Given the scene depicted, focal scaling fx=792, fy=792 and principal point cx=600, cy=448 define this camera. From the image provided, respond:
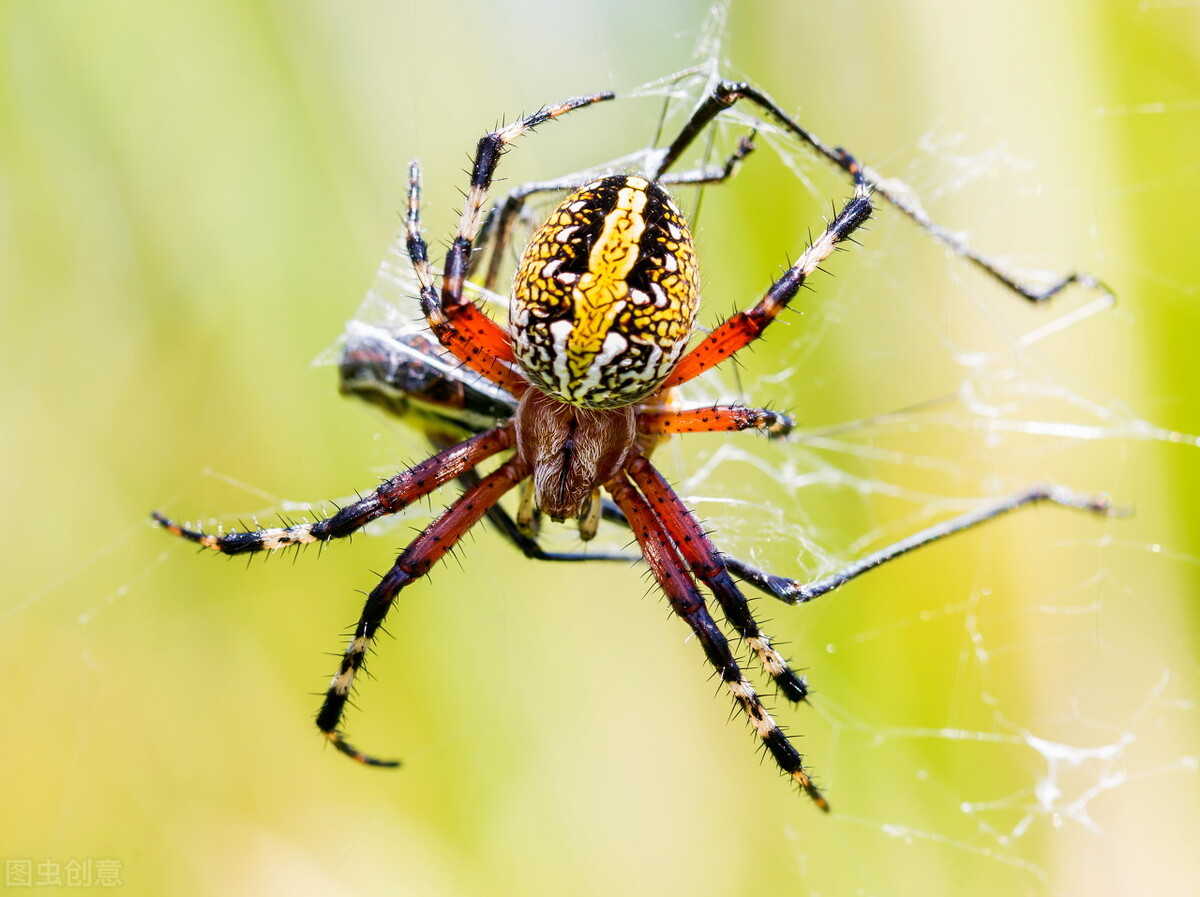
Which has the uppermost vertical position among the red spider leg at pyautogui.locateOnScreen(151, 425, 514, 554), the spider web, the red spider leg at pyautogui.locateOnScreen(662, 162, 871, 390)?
the red spider leg at pyautogui.locateOnScreen(662, 162, 871, 390)

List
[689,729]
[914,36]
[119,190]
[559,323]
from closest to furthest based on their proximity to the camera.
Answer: [559,323]
[914,36]
[119,190]
[689,729]

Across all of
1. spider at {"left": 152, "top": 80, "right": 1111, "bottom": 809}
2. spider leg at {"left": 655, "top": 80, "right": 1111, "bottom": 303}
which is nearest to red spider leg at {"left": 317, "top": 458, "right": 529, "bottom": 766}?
spider at {"left": 152, "top": 80, "right": 1111, "bottom": 809}

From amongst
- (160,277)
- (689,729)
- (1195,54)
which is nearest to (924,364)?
(1195,54)

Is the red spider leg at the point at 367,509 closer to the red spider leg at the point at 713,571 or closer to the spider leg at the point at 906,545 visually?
the red spider leg at the point at 713,571

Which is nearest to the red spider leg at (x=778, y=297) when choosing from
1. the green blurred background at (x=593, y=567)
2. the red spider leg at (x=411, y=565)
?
the red spider leg at (x=411, y=565)

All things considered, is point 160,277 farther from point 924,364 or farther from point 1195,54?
point 1195,54

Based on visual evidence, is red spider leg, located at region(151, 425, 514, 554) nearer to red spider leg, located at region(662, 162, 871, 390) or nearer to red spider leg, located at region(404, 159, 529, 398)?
red spider leg, located at region(404, 159, 529, 398)
